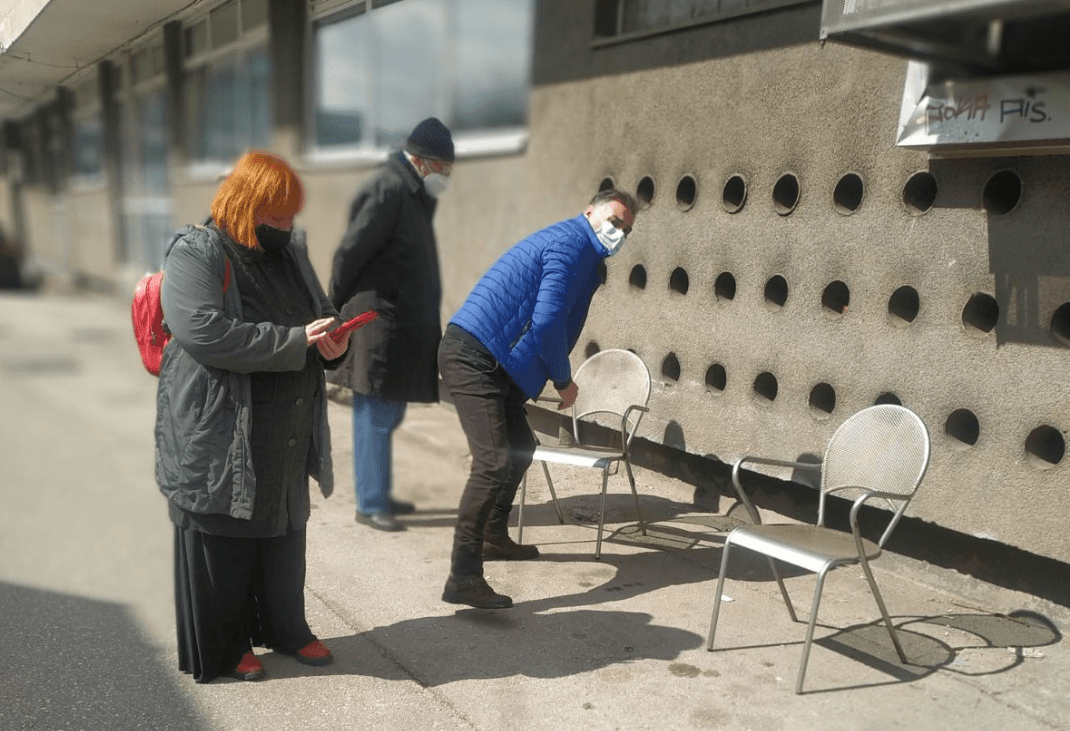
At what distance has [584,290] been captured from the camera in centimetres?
411

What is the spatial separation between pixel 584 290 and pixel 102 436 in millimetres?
2139

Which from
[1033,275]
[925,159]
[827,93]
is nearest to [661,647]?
[1033,275]

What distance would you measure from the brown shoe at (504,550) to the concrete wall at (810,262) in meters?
1.30

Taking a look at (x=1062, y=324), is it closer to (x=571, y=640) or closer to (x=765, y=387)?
(x=765, y=387)

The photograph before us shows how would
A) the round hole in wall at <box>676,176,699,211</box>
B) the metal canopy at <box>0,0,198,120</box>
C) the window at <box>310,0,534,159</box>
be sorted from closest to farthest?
the metal canopy at <box>0,0,198,120</box>
the round hole in wall at <box>676,176,699,211</box>
the window at <box>310,0,534,159</box>

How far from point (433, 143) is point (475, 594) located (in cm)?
213

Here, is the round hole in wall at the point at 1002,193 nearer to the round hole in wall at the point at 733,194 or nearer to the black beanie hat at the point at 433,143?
the round hole in wall at the point at 733,194

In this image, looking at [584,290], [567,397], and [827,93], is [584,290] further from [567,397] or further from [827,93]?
[827,93]

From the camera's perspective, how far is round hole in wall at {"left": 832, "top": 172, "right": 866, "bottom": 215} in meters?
4.55

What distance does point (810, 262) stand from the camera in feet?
15.5

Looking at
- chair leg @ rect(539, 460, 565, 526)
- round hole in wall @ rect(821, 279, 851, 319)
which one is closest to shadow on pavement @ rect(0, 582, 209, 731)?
chair leg @ rect(539, 460, 565, 526)

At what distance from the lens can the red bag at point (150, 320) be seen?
3.14 meters

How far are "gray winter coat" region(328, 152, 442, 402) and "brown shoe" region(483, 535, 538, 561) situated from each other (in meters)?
0.88

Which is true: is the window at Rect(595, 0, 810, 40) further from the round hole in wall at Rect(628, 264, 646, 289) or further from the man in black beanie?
the man in black beanie
